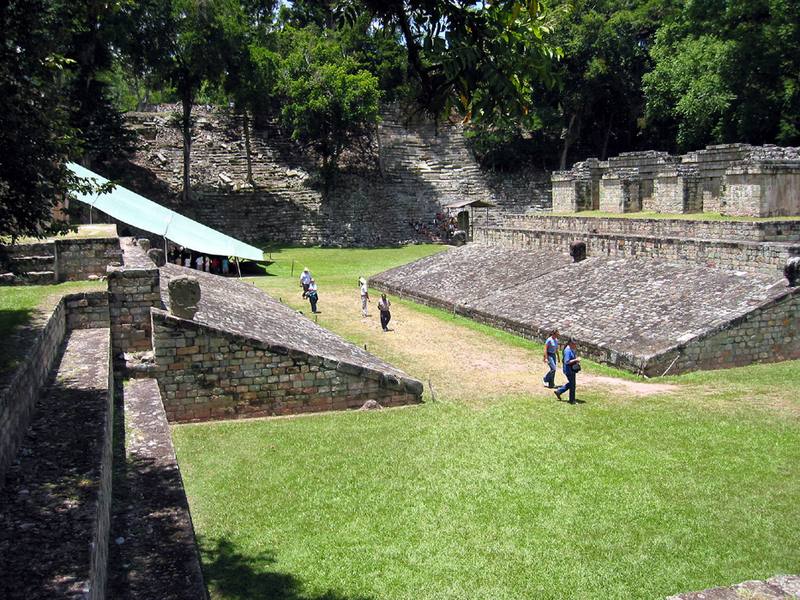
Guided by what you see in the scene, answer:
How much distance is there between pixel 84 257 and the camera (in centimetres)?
1301

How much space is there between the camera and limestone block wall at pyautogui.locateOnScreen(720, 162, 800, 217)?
20484 millimetres

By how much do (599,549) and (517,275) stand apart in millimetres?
16602

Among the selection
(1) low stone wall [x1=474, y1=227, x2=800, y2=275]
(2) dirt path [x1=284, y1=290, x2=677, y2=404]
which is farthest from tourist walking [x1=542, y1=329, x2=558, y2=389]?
(1) low stone wall [x1=474, y1=227, x2=800, y2=275]

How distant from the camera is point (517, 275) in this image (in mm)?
23312

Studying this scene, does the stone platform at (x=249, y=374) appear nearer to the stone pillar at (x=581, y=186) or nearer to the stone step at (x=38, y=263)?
the stone step at (x=38, y=263)

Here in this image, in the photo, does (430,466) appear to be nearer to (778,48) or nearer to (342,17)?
(342,17)

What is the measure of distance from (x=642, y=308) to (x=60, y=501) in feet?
46.8

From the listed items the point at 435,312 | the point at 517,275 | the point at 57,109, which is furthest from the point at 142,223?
the point at 57,109

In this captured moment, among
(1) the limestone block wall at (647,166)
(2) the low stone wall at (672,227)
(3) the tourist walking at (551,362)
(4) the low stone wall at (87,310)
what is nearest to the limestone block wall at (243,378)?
(4) the low stone wall at (87,310)

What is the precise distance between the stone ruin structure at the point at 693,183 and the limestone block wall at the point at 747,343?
643 centimetres

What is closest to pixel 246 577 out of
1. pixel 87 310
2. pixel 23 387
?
pixel 23 387

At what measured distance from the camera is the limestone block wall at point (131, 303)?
11.3m

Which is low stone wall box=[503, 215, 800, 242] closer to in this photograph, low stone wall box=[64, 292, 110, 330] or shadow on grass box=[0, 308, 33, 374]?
low stone wall box=[64, 292, 110, 330]

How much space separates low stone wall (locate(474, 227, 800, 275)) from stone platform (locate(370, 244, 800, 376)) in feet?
0.80
